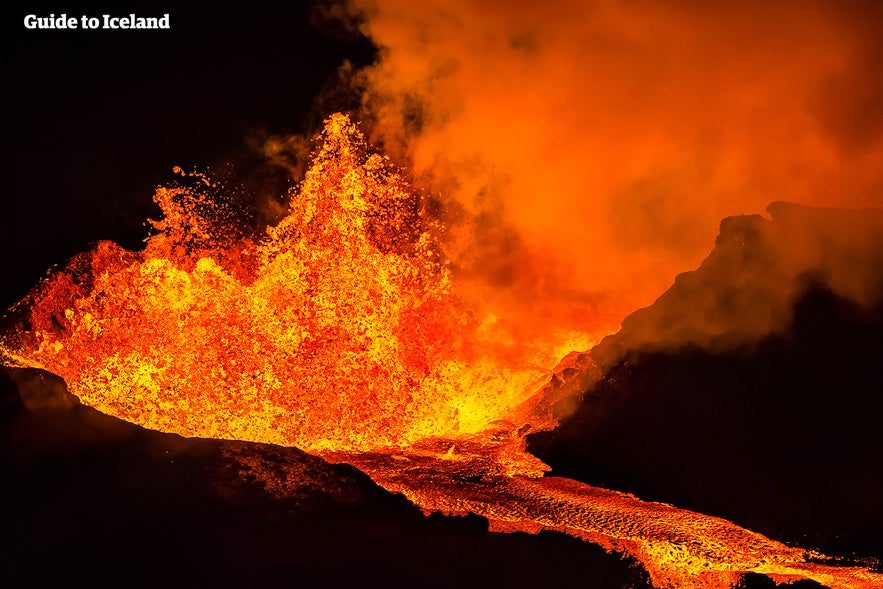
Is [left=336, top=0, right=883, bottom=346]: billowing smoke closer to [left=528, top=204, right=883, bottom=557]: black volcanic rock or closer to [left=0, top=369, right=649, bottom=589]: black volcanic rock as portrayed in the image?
[left=528, top=204, right=883, bottom=557]: black volcanic rock

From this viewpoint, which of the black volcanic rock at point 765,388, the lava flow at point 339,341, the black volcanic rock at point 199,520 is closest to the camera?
the black volcanic rock at point 765,388

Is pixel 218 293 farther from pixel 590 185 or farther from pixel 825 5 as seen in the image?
pixel 825 5

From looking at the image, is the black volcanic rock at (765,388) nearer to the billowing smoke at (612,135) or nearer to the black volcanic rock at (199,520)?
the billowing smoke at (612,135)

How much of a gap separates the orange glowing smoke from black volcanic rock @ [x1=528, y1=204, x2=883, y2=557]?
0.37m

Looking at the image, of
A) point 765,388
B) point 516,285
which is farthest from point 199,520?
point 765,388

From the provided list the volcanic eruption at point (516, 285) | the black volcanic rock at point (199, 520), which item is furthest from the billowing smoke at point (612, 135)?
the black volcanic rock at point (199, 520)

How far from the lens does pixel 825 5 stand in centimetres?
242

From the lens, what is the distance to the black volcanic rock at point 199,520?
295 centimetres

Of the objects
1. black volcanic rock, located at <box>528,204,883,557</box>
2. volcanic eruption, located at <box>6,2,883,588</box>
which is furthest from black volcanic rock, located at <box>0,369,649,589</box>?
black volcanic rock, located at <box>528,204,883,557</box>

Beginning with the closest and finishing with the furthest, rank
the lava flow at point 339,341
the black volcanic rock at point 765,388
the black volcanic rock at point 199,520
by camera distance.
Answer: the black volcanic rock at point 765,388 < the lava flow at point 339,341 < the black volcanic rock at point 199,520

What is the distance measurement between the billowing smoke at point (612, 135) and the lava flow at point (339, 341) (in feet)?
0.63

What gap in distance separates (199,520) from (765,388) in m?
2.55

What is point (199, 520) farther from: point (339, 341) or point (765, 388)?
point (765, 388)

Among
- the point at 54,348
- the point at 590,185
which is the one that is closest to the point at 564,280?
the point at 590,185
